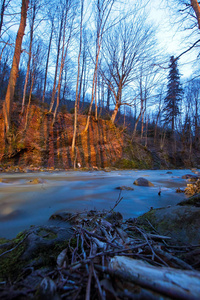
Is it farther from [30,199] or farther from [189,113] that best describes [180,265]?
[189,113]

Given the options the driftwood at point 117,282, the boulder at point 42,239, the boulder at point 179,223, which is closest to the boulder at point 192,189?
the boulder at point 179,223

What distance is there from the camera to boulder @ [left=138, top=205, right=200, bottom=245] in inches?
54.2

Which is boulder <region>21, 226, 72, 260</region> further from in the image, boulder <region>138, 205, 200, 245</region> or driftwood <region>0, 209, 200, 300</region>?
boulder <region>138, 205, 200, 245</region>

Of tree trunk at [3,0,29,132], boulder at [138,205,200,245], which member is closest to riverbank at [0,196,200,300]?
boulder at [138,205,200,245]

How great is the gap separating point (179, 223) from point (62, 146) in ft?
34.0

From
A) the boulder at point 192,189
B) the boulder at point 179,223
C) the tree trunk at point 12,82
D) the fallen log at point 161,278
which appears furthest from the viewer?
the tree trunk at point 12,82

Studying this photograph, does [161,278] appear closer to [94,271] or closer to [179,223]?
[94,271]

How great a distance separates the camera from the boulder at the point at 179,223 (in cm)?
138

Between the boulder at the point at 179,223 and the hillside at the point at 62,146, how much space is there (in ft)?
27.5

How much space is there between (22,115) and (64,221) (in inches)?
450

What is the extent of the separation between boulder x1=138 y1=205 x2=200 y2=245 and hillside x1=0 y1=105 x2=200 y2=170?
8386mm

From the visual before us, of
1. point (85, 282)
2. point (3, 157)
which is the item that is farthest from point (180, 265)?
point (3, 157)

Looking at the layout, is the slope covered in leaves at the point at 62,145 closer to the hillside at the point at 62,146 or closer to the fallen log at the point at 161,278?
the hillside at the point at 62,146

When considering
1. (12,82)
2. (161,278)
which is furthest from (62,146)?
(161,278)
